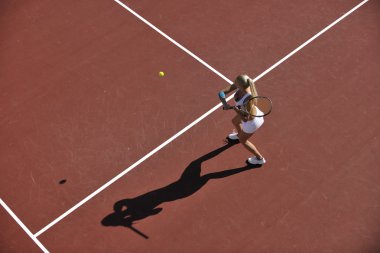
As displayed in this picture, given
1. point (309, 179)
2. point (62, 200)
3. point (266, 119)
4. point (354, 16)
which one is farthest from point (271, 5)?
point (62, 200)

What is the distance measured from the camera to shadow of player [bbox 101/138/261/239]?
10.6 metres

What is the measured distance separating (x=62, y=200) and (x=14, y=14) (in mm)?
6358

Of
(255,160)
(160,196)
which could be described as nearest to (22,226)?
(160,196)

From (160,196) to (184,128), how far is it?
186 centimetres

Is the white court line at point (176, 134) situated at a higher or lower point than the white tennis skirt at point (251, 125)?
lower

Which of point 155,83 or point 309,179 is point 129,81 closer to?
point 155,83

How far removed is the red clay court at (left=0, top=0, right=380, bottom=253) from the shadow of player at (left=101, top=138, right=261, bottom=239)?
0.02 metres

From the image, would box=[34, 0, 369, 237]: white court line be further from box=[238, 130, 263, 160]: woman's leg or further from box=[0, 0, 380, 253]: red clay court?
box=[238, 130, 263, 160]: woman's leg

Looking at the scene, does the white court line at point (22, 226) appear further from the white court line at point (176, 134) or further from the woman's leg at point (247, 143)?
the woman's leg at point (247, 143)

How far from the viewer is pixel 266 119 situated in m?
12.0

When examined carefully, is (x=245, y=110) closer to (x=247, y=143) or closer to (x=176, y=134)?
(x=247, y=143)

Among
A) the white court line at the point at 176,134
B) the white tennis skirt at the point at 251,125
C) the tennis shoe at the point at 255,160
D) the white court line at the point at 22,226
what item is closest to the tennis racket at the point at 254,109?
the white tennis skirt at the point at 251,125

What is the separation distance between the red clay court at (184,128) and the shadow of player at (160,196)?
24mm

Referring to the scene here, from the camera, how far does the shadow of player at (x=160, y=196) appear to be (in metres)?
10.6
